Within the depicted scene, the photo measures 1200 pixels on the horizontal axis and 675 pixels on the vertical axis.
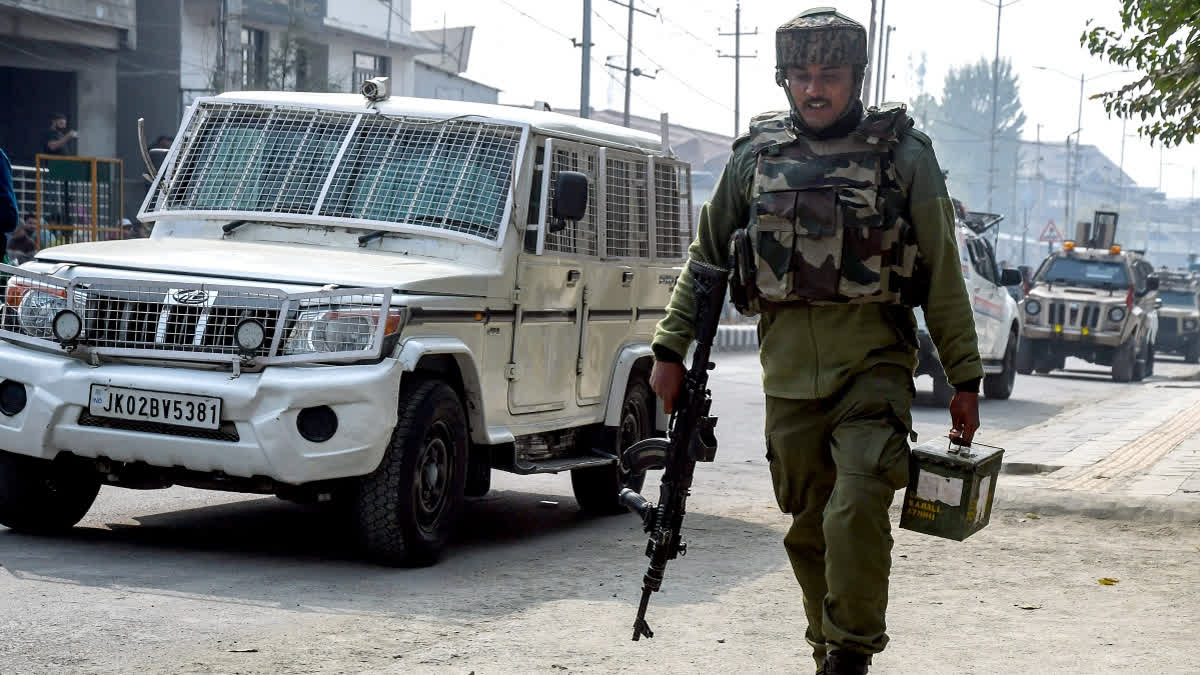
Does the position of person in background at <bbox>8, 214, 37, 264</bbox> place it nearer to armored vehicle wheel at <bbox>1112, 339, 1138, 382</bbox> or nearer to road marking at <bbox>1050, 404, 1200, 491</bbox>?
road marking at <bbox>1050, 404, 1200, 491</bbox>

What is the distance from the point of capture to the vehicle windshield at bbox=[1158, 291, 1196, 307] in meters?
38.1

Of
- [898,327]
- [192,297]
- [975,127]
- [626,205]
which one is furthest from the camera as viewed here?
[975,127]

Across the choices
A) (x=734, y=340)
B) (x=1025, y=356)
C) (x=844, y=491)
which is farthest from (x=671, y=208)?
(x=734, y=340)

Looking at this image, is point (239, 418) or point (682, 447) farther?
point (239, 418)

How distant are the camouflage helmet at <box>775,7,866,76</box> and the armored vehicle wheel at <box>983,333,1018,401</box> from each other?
1628 centimetres

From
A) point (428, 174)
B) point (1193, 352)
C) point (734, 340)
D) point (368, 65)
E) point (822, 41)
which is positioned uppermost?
point (368, 65)

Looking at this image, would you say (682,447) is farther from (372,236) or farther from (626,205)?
(626,205)

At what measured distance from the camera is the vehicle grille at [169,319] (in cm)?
634

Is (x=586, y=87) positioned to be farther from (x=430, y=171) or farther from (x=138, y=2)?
(x=430, y=171)

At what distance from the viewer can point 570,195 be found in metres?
7.42

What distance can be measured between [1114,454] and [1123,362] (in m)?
15.3

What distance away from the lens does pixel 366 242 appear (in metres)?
7.52

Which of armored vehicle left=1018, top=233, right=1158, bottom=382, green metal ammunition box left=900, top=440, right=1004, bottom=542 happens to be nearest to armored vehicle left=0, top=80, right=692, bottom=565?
green metal ammunition box left=900, top=440, right=1004, bottom=542

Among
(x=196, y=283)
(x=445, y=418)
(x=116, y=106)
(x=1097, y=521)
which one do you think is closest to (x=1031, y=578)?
(x=1097, y=521)
